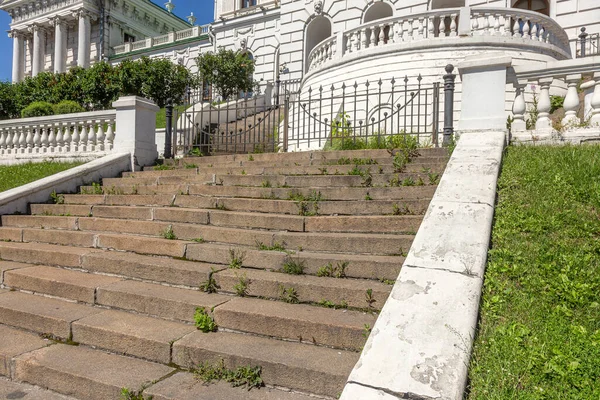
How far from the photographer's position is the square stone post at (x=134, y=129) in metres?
8.75

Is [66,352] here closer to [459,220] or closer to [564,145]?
[459,220]

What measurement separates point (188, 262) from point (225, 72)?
682 inches

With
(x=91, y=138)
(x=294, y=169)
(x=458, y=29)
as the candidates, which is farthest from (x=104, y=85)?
(x=294, y=169)

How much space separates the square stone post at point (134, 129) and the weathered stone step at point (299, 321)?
6425 mm

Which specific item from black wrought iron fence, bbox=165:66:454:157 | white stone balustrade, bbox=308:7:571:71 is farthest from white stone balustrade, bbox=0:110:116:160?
white stone balustrade, bbox=308:7:571:71

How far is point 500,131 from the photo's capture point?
5.86 m

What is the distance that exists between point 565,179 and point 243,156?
552cm

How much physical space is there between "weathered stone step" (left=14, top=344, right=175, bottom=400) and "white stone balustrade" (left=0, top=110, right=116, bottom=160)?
7236mm

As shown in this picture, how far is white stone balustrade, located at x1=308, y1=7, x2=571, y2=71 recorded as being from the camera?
12.0 metres

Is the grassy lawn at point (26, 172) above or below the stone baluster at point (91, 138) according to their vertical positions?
below

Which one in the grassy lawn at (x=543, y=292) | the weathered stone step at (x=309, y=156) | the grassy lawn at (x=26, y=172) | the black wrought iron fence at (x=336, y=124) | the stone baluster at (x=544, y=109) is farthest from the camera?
the grassy lawn at (x=26, y=172)

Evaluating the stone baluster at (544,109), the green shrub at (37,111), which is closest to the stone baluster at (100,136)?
the stone baluster at (544,109)

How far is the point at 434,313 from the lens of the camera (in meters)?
2.45

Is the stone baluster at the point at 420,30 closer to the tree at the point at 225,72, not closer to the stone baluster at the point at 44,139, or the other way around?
the tree at the point at 225,72
